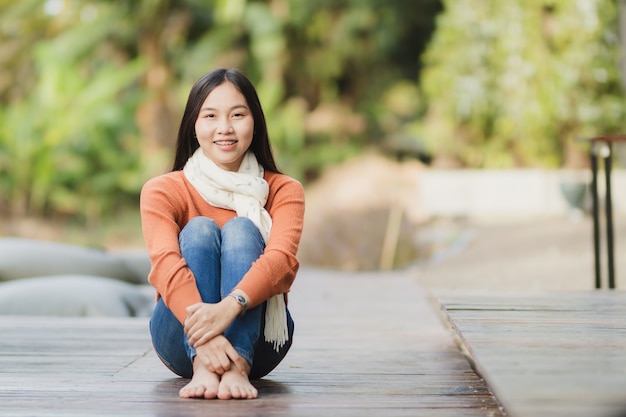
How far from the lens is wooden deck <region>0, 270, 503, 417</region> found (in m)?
2.00

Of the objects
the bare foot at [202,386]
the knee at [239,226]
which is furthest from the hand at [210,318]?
the knee at [239,226]

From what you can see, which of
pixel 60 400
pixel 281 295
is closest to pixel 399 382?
pixel 281 295

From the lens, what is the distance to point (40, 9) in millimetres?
15609

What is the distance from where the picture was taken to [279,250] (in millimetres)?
2143

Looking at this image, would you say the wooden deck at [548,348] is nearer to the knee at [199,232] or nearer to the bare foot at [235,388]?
the bare foot at [235,388]

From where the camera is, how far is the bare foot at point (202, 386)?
206 cm

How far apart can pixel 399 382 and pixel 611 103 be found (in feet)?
36.4

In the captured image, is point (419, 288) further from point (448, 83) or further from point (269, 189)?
point (448, 83)

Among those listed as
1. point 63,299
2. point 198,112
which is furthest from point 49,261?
point 198,112

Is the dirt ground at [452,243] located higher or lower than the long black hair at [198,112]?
higher

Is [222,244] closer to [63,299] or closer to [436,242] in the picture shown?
[63,299]

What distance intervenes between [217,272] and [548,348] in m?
0.85

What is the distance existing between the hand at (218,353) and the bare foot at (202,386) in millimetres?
36

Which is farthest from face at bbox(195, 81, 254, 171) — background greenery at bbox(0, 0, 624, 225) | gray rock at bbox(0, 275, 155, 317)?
background greenery at bbox(0, 0, 624, 225)
